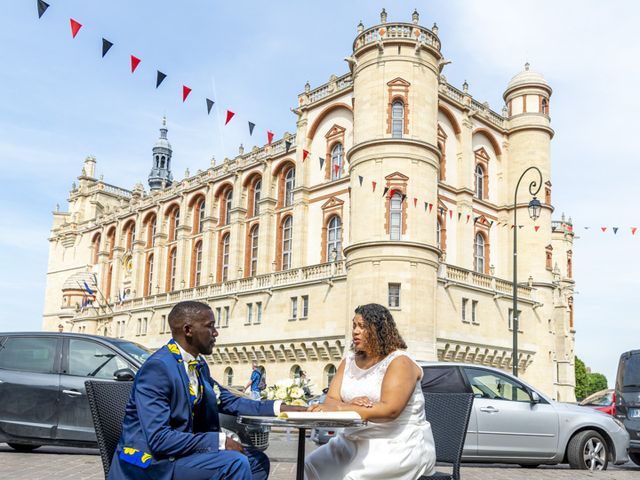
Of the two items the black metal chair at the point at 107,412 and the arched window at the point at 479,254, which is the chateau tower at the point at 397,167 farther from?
the black metal chair at the point at 107,412

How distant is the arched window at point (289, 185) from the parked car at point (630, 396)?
104 ft

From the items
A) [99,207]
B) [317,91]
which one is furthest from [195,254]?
[99,207]

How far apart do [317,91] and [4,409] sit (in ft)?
111

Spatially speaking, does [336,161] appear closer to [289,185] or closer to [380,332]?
[289,185]

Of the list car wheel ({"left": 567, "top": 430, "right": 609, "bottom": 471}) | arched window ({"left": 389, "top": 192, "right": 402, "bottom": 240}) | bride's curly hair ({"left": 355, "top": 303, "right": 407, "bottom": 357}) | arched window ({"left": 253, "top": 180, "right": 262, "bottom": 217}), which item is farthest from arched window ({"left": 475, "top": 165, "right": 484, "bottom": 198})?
bride's curly hair ({"left": 355, "top": 303, "right": 407, "bottom": 357})

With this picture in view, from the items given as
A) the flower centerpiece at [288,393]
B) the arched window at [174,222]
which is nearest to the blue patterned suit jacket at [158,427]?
the flower centerpiece at [288,393]

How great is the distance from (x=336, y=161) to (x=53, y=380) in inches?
1224

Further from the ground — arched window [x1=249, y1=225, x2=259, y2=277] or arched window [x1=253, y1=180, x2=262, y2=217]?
arched window [x1=253, y1=180, x2=262, y2=217]

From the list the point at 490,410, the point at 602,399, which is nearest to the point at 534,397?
the point at 490,410

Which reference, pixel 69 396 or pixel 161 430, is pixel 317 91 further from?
pixel 161 430

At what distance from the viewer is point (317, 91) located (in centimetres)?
4181

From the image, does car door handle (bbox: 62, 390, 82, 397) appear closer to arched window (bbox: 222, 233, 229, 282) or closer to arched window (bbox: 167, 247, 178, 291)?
arched window (bbox: 222, 233, 229, 282)

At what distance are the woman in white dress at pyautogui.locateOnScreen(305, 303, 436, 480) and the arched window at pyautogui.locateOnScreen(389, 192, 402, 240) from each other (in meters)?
29.2

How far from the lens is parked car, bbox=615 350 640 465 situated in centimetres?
1295
